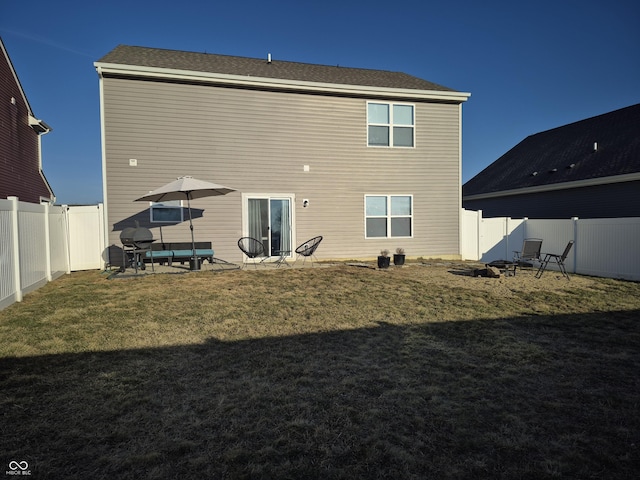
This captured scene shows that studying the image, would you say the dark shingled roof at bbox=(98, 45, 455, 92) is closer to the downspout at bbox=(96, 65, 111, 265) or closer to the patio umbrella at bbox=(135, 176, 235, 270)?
the downspout at bbox=(96, 65, 111, 265)

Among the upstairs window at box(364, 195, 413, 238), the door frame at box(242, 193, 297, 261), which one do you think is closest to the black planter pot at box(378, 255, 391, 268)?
the upstairs window at box(364, 195, 413, 238)

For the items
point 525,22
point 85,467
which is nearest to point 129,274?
point 85,467

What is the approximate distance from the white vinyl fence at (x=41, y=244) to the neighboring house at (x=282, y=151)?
0.75 m

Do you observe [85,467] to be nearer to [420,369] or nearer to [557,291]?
[420,369]

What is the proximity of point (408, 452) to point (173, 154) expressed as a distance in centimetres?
1096

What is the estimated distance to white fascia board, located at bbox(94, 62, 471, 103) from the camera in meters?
10.5

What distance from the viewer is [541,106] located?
74.7 feet

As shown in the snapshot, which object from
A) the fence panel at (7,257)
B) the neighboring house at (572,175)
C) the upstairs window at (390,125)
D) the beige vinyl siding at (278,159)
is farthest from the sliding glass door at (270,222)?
the neighboring house at (572,175)

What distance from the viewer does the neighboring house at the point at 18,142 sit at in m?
12.9

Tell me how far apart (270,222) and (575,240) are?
9.36 metres

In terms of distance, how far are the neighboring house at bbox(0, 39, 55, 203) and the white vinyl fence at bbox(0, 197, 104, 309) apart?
404 centimetres

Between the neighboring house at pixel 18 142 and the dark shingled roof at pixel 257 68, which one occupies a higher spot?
the dark shingled roof at pixel 257 68

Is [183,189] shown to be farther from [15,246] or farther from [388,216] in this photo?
[388,216]

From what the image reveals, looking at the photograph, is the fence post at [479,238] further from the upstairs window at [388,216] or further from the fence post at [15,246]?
the fence post at [15,246]
